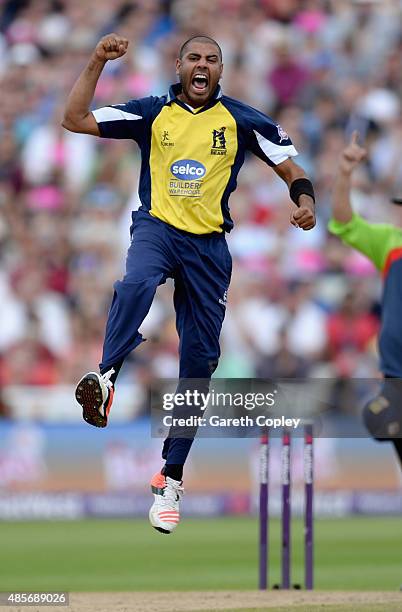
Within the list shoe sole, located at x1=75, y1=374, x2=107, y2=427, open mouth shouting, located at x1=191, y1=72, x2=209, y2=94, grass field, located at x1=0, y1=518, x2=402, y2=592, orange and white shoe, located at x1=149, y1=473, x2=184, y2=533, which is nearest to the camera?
shoe sole, located at x1=75, y1=374, x2=107, y2=427

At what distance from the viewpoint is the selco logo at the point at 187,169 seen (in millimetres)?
9203

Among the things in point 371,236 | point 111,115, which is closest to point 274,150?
point 111,115

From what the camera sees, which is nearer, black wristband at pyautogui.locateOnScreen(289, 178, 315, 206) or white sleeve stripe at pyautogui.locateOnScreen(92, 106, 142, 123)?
white sleeve stripe at pyautogui.locateOnScreen(92, 106, 142, 123)

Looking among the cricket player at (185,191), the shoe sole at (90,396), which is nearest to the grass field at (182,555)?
the cricket player at (185,191)

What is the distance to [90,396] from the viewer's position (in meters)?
8.70

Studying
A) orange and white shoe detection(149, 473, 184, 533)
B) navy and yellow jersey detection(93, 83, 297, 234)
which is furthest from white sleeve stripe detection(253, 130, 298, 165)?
orange and white shoe detection(149, 473, 184, 533)

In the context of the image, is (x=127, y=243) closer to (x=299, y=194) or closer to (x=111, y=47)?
(x=299, y=194)

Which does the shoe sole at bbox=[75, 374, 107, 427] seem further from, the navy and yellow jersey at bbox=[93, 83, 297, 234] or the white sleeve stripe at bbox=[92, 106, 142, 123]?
the white sleeve stripe at bbox=[92, 106, 142, 123]

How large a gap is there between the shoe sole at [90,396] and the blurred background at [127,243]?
7274 mm

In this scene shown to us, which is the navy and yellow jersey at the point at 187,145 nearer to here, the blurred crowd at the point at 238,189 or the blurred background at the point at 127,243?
the blurred background at the point at 127,243

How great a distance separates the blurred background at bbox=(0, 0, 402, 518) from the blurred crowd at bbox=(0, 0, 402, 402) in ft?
0.07

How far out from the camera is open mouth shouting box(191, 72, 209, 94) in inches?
359

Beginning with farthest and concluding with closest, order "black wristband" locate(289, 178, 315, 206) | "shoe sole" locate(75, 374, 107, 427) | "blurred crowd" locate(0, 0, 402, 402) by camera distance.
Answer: "blurred crowd" locate(0, 0, 402, 402) < "black wristband" locate(289, 178, 315, 206) < "shoe sole" locate(75, 374, 107, 427)

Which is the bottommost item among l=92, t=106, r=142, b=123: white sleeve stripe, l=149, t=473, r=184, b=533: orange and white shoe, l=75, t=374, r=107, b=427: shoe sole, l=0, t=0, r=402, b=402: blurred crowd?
l=149, t=473, r=184, b=533: orange and white shoe
